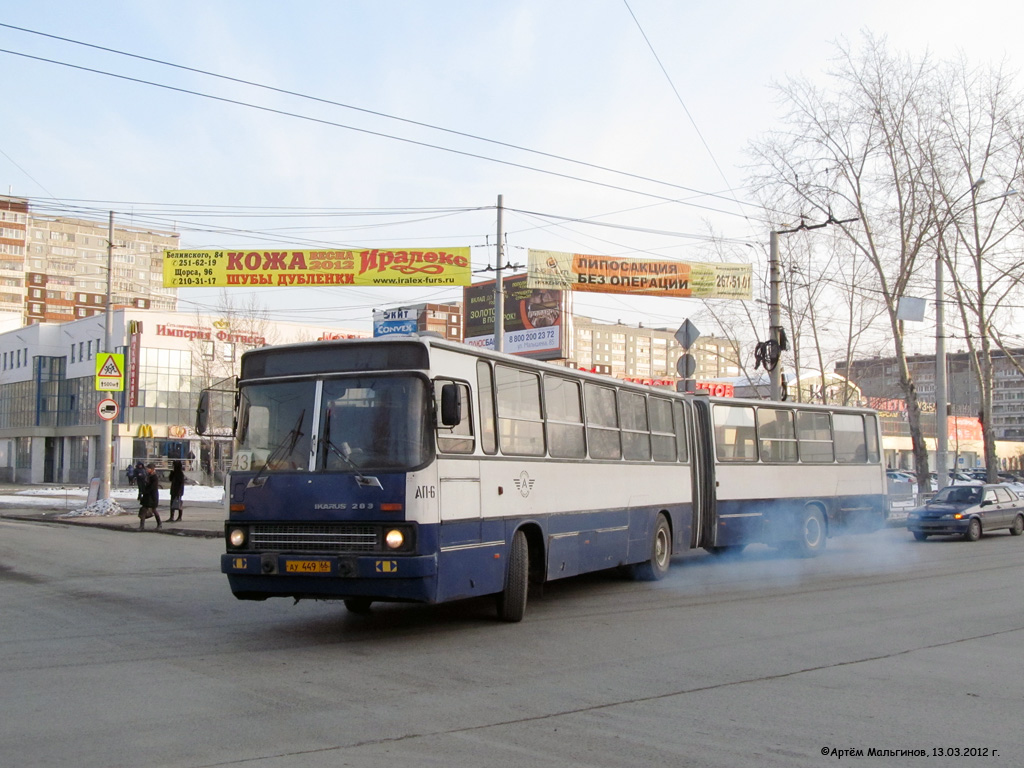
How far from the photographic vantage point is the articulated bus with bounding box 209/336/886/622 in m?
9.02

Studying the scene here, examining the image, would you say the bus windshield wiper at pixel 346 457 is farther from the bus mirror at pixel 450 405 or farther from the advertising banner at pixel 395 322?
the advertising banner at pixel 395 322

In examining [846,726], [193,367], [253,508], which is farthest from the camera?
[193,367]

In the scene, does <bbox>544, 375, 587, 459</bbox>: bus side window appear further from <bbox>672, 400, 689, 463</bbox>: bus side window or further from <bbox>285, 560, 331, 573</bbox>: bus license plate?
<bbox>672, 400, 689, 463</bbox>: bus side window

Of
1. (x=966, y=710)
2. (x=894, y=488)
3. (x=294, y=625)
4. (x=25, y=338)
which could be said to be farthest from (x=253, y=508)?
(x=25, y=338)

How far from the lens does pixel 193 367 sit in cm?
6400

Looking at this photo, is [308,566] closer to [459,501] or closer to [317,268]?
[459,501]

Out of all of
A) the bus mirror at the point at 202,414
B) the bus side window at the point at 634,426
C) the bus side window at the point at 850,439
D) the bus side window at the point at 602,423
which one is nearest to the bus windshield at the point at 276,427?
the bus mirror at the point at 202,414

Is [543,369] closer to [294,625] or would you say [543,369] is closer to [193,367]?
[294,625]

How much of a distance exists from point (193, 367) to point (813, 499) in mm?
52031

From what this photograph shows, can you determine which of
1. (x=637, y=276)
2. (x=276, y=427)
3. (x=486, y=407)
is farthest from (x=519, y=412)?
(x=637, y=276)

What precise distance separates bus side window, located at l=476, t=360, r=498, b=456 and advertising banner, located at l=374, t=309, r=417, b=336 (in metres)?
27.9

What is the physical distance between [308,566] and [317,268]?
1555 centimetres

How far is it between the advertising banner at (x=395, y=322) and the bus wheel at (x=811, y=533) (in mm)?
21447

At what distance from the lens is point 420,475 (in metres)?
9.02
